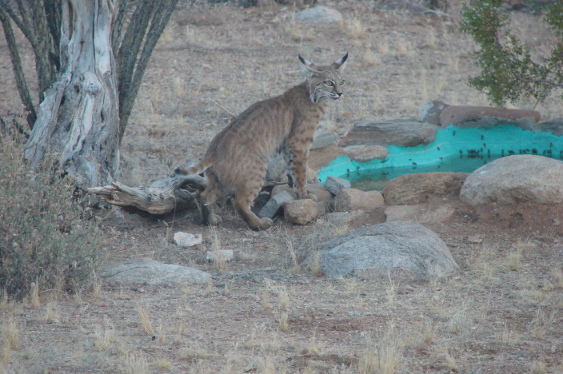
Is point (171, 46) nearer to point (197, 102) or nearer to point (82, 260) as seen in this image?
point (197, 102)

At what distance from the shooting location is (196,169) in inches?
307

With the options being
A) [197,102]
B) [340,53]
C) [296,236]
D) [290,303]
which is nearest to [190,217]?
[296,236]

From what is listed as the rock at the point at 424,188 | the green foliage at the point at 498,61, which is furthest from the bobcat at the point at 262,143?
the green foliage at the point at 498,61

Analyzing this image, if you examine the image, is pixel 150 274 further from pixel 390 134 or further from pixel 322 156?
pixel 390 134

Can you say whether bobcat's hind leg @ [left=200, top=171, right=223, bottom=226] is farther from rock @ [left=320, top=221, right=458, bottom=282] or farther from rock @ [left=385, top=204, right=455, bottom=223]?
rock @ [left=385, top=204, right=455, bottom=223]

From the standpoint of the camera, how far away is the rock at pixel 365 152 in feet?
35.9

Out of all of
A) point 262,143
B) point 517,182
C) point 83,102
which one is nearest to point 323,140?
point 262,143

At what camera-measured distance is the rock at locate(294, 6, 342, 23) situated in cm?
1956

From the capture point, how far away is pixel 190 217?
8.60 meters

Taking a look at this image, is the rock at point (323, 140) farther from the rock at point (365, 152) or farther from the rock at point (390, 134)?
the rock at point (390, 134)

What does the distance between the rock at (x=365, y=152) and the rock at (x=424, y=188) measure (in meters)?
2.27

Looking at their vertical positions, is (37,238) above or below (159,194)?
above

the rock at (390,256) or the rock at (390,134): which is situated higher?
the rock at (390,256)

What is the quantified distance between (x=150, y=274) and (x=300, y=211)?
98.8 inches
